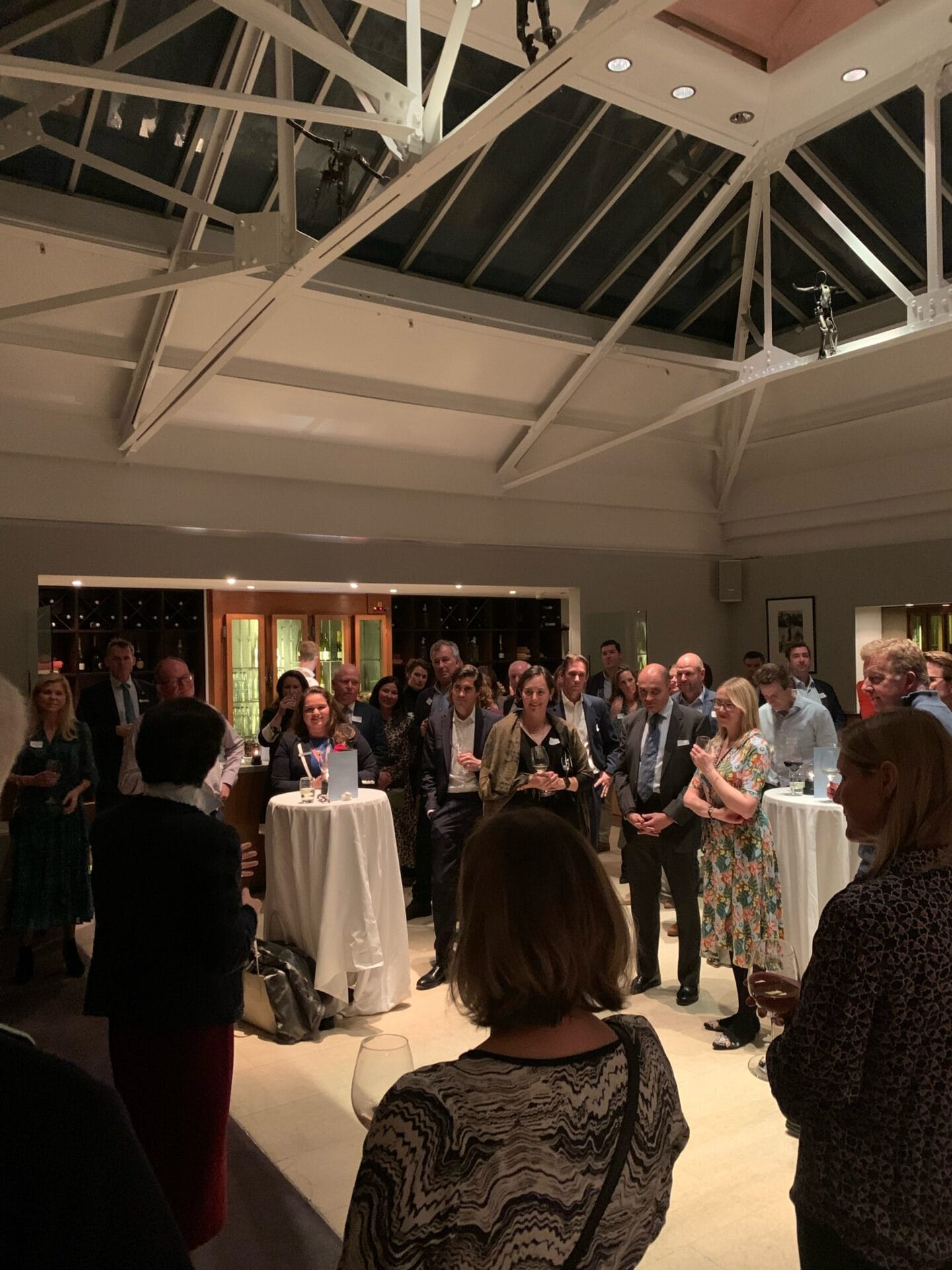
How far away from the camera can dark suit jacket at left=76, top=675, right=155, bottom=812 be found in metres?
6.02

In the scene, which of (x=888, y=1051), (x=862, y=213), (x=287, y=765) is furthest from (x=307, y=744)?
(x=862, y=213)

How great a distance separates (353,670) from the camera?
6.31 metres

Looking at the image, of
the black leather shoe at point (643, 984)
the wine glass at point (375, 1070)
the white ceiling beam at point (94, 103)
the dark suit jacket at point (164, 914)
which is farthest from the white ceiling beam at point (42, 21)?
the black leather shoe at point (643, 984)

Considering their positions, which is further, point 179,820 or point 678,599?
point 678,599

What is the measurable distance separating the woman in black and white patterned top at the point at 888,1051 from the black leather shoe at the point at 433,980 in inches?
148

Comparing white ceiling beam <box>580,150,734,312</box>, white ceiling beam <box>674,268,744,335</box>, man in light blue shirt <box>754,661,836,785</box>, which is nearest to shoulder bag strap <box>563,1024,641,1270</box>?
man in light blue shirt <box>754,661,836,785</box>

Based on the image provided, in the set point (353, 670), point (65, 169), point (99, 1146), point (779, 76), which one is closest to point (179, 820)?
point (99, 1146)

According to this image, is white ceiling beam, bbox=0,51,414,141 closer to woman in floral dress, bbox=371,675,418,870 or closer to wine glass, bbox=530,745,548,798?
wine glass, bbox=530,745,548,798

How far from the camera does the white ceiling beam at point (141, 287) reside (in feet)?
15.7

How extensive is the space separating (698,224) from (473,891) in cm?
686

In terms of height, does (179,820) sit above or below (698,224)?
below

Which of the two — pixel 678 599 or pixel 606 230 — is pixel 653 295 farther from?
pixel 678 599

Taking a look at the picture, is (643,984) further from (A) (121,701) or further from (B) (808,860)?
(A) (121,701)

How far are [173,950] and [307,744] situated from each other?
301cm
